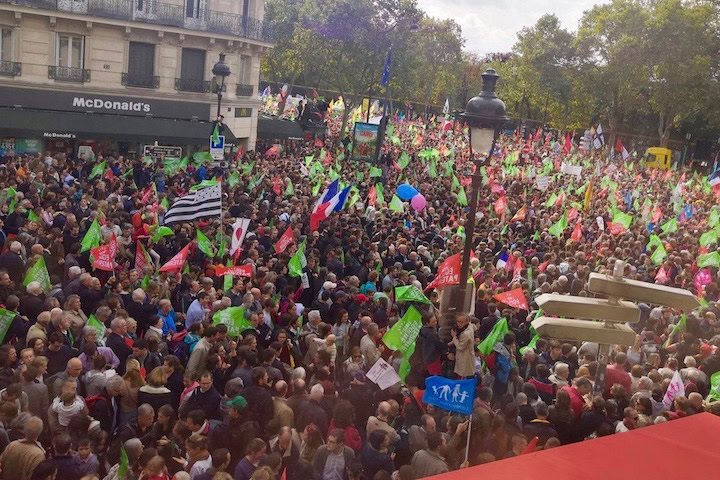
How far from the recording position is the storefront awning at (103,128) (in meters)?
27.7

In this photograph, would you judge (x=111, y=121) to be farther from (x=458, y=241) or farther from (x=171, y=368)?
(x=171, y=368)


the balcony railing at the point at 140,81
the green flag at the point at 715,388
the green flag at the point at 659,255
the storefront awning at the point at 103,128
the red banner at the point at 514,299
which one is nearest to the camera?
the green flag at the point at 715,388

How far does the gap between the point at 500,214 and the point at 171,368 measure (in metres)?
16.0

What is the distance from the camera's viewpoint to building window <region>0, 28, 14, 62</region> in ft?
92.1

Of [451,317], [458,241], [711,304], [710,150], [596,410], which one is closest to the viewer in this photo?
[596,410]

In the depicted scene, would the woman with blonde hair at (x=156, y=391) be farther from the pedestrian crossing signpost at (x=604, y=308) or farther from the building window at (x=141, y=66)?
the building window at (x=141, y=66)

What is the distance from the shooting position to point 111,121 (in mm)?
30359

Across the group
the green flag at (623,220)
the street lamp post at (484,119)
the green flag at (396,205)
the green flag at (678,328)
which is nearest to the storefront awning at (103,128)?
the green flag at (396,205)

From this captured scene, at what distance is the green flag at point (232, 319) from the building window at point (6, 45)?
2257 cm

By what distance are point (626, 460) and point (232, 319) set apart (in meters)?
6.94

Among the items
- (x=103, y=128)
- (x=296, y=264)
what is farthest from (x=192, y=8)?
(x=296, y=264)

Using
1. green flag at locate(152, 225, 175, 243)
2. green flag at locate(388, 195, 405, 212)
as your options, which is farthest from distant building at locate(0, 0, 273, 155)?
green flag at locate(152, 225, 175, 243)

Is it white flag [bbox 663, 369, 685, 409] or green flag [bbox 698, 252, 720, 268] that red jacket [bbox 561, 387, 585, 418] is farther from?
green flag [bbox 698, 252, 720, 268]

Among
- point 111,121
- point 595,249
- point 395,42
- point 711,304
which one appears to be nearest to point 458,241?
point 595,249
